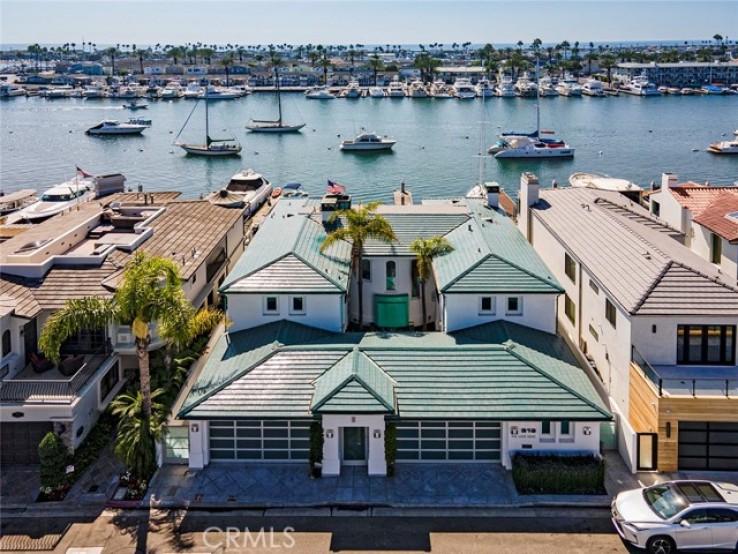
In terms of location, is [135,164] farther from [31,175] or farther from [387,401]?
[387,401]

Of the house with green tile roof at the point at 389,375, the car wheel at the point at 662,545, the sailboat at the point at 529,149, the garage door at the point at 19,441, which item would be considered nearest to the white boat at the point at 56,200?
the house with green tile roof at the point at 389,375

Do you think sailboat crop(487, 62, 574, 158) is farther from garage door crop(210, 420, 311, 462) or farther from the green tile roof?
garage door crop(210, 420, 311, 462)

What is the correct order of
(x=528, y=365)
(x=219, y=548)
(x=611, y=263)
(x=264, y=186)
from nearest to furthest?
(x=219, y=548) → (x=528, y=365) → (x=611, y=263) → (x=264, y=186)

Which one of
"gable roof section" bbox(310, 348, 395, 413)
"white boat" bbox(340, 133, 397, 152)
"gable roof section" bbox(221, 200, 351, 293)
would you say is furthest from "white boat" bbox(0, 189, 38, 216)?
"white boat" bbox(340, 133, 397, 152)

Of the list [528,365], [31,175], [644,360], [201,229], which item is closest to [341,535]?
[528,365]

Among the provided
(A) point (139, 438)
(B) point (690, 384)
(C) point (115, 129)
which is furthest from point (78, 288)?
(C) point (115, 129)
